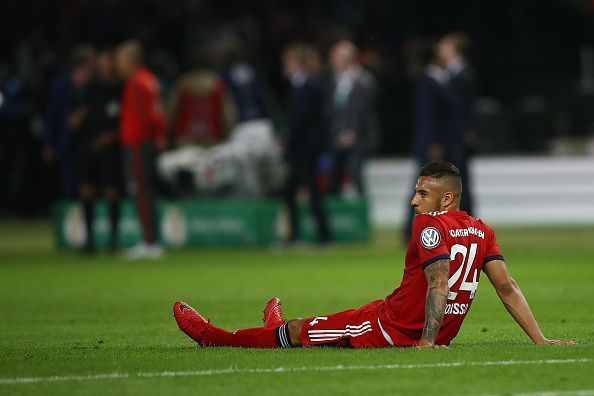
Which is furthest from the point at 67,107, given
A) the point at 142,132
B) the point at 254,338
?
the point at 254,338

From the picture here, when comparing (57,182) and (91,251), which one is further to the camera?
(57,182)

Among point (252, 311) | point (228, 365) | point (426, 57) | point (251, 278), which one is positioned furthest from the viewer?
point (426, 57)

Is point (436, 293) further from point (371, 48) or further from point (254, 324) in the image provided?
point (371, 48)

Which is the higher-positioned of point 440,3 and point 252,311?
point 440,3

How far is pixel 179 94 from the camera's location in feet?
74.6

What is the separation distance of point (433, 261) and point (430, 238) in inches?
5.3

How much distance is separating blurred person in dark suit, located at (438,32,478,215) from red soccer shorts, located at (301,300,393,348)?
33.6ft

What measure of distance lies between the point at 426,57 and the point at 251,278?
4.95 metres

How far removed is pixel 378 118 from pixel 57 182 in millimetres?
6182

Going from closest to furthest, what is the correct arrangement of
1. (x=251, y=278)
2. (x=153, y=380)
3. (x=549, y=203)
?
(x=153, y=380), (x=251, y=278), (x=549, y=203)

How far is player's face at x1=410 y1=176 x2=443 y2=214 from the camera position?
8.50 metres

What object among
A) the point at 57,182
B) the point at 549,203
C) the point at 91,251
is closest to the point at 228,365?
the point at 91,251

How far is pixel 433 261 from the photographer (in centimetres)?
828

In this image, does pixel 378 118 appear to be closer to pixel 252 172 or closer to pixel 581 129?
pixel 581 129
